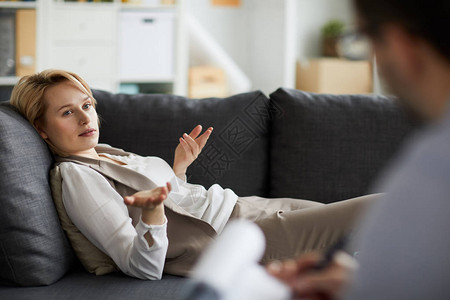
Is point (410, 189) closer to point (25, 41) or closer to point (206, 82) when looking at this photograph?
point (25, 41)

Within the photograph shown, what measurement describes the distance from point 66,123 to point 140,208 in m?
0.32

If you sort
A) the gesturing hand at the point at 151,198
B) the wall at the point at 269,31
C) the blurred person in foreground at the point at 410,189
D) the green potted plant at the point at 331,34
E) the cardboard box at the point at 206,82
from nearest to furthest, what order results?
1. the blurred person in foreground at the point at 410,189
2. the gesturing hand at the point at 151,198
3. the cardboard box at the point at 206,82
4. the wall at the point at 269,31
5. the green potted plant at the point at 331,34

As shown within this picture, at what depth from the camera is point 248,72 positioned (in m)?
5.87

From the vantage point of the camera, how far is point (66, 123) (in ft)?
4.96

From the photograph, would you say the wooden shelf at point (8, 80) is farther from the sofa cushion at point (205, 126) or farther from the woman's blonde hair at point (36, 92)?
the woman's blonde hair at point (36, 92)

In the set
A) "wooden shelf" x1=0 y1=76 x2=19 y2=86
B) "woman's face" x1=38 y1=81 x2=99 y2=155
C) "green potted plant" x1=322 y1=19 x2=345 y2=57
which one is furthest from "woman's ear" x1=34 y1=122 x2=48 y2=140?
"green potted plant" x1=322 y1=19 x2=345 y2=57

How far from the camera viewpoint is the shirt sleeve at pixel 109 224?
4.23 ft

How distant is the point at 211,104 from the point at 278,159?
29cm

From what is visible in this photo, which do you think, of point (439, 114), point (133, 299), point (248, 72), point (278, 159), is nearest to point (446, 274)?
point (439, 114)

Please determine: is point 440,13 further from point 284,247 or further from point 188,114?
point 188,114

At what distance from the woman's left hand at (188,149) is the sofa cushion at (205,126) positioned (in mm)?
83

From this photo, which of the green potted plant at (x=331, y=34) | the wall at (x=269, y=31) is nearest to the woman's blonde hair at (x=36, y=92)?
the wall at (x=269, y=31)

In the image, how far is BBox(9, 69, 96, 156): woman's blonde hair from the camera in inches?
59.7

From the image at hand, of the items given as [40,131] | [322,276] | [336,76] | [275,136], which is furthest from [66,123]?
[336,76]
